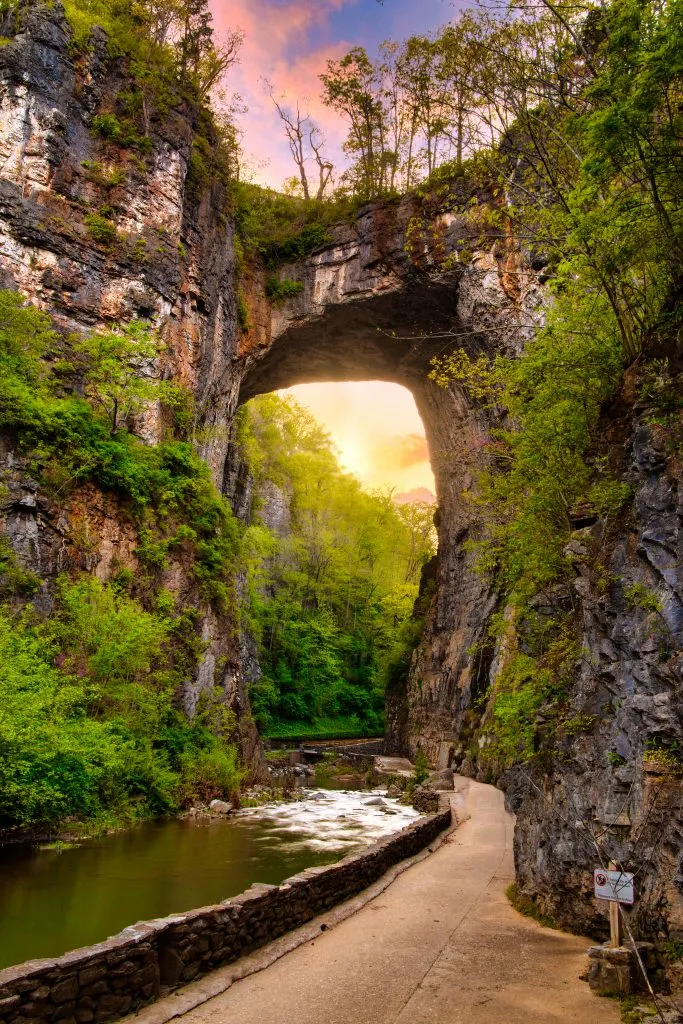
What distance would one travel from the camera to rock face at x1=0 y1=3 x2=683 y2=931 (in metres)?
7.19

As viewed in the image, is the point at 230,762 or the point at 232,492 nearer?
the point at 230,762

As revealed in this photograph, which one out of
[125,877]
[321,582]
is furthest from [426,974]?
[321,582]

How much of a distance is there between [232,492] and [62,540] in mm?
14061

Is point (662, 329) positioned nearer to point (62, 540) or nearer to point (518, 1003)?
point (518, 1003)

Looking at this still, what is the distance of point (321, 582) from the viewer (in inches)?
2041

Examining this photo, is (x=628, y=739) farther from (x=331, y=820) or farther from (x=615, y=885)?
(x=331, y=820)

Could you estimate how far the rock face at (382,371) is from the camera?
23.6 feet

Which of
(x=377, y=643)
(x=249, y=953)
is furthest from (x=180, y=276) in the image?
(x=377, y=643)

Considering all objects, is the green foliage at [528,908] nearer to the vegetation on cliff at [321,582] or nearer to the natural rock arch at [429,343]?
the natural rock arch at [429,343]

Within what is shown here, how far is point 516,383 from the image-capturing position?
39.3ft

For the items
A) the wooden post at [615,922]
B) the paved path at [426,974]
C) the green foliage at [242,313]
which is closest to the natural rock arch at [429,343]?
the green foliage at [242,313]

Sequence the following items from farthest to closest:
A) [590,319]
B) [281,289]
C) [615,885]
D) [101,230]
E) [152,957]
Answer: [281,289], [101,230], [590,319], [152,957], [615,885]

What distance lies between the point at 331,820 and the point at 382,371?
76.5ft

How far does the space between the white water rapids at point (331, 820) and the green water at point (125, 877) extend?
12.7 inches
